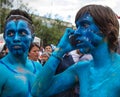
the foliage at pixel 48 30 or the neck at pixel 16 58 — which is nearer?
the neck at pixel 16 58

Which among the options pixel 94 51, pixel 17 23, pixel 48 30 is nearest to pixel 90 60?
pixel 94 51

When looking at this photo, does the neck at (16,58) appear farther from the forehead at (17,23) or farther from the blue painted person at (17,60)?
the forehead at (17,23)

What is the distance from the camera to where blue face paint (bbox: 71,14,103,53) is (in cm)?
279

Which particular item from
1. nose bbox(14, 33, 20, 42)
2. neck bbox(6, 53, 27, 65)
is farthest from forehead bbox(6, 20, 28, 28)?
neck bbox(6, 53, 27, 65)

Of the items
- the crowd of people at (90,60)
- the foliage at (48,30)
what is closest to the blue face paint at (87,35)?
the crowd of people at (90,60)

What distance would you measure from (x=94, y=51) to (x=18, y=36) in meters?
0.85

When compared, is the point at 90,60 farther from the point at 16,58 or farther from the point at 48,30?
the point at 48,30

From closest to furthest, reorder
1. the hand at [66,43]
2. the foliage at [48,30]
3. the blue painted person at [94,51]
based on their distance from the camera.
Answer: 1. the blue painted person at [94,51]
2. the hand at [66,43]
3. the foliage at [48,30]

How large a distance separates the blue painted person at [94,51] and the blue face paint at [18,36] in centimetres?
53

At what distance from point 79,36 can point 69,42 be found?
0.38 feet

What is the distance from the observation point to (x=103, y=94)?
8.71 feet

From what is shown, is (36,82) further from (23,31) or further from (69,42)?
(23,31)

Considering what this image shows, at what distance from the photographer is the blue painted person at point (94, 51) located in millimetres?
2699

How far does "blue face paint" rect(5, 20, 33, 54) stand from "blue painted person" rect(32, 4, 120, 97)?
0.53 metres
